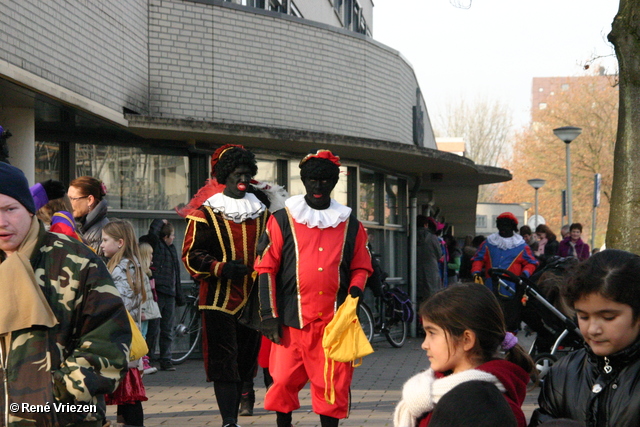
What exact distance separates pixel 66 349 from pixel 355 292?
3.14m

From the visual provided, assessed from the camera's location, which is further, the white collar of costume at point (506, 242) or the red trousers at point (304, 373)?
the white collar of costume at point (506, 242)

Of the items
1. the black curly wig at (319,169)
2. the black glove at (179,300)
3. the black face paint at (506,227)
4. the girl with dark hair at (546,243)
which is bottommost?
the black glove at (179,300)

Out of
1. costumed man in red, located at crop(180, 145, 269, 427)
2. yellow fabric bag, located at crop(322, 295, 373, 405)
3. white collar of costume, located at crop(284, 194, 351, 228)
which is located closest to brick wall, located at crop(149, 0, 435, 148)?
costumed man in red, located at crop(180, 145, 269, 427)

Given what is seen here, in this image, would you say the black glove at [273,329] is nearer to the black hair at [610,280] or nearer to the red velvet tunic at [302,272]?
the red velvet tunic at [302,272]

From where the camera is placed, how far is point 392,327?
14789mm

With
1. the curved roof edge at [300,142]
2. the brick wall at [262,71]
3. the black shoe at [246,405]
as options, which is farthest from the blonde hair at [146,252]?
the black shoe at [246,405]

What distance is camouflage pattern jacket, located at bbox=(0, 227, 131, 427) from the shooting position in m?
2.92

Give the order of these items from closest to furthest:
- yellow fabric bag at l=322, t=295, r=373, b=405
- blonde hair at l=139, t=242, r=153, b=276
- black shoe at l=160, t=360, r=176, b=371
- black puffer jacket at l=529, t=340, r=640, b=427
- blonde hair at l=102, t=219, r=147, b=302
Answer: black puffer jacket at l=529, t=340, r=640, b=427, yellow fabric bag at l=322, t=295, r=373, b=405, blonde hair at l=102, t=219, r=147, b=302, blonde hair at l=139, t=242, r=153, b=276, black shoe at l=160, t=360, r=176, b=371

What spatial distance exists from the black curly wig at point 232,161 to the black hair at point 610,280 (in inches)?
166

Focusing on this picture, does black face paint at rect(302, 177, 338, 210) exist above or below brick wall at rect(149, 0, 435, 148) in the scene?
below

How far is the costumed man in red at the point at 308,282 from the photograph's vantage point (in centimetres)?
584

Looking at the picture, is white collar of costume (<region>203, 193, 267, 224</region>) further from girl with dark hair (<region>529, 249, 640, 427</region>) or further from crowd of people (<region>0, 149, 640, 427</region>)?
girl with dark hair (<region>529, 249, 640, 427</region>)

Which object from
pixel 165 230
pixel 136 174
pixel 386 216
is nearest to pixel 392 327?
pixel 386 216

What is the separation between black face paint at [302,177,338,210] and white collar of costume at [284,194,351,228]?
0.04 meters
